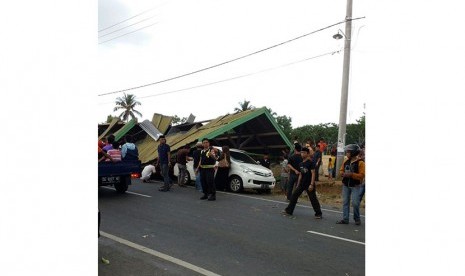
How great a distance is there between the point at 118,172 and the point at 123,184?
2.12 ft

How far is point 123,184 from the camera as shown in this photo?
11.5 m

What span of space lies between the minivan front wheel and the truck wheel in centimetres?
344

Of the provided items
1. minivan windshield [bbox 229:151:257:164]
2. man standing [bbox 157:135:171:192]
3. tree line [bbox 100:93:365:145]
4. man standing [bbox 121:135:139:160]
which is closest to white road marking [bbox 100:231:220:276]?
man standing [bbox 121:135:139:160]

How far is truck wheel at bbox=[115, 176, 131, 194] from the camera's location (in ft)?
37.3

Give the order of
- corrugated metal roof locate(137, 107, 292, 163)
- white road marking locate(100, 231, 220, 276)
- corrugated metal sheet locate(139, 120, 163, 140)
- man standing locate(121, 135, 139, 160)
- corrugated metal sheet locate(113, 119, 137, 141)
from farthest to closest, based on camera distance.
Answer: corrugated metal sheet locate(113, 119, 137, 141) < corrugated metal sheet locate(139, 120, 163, 140) < corrugated metal roof locate(137, 107, 292, 163) < man standing locate(121, 135, 139, 160) < white road marking locate(100, 231, 220, 276)

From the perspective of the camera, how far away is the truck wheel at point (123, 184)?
11.4 metres

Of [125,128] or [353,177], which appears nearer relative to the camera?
[353,177]

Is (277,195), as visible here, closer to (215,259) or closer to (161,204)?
(161,204)

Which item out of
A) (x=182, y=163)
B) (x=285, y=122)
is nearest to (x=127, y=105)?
(x=285, y=122)

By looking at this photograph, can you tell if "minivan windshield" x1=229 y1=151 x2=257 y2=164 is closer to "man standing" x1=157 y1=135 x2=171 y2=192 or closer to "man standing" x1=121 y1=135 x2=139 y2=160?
"man standing" x1=157 y1=135 x2=171 y2=192

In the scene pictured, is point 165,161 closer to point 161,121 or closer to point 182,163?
point 182,163

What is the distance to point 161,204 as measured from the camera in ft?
31.7

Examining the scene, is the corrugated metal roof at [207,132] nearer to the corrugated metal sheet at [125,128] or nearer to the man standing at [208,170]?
the corrugated metal sheet at [125,128]

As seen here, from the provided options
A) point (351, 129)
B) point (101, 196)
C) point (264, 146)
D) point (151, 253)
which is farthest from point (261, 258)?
point (351, 129)
